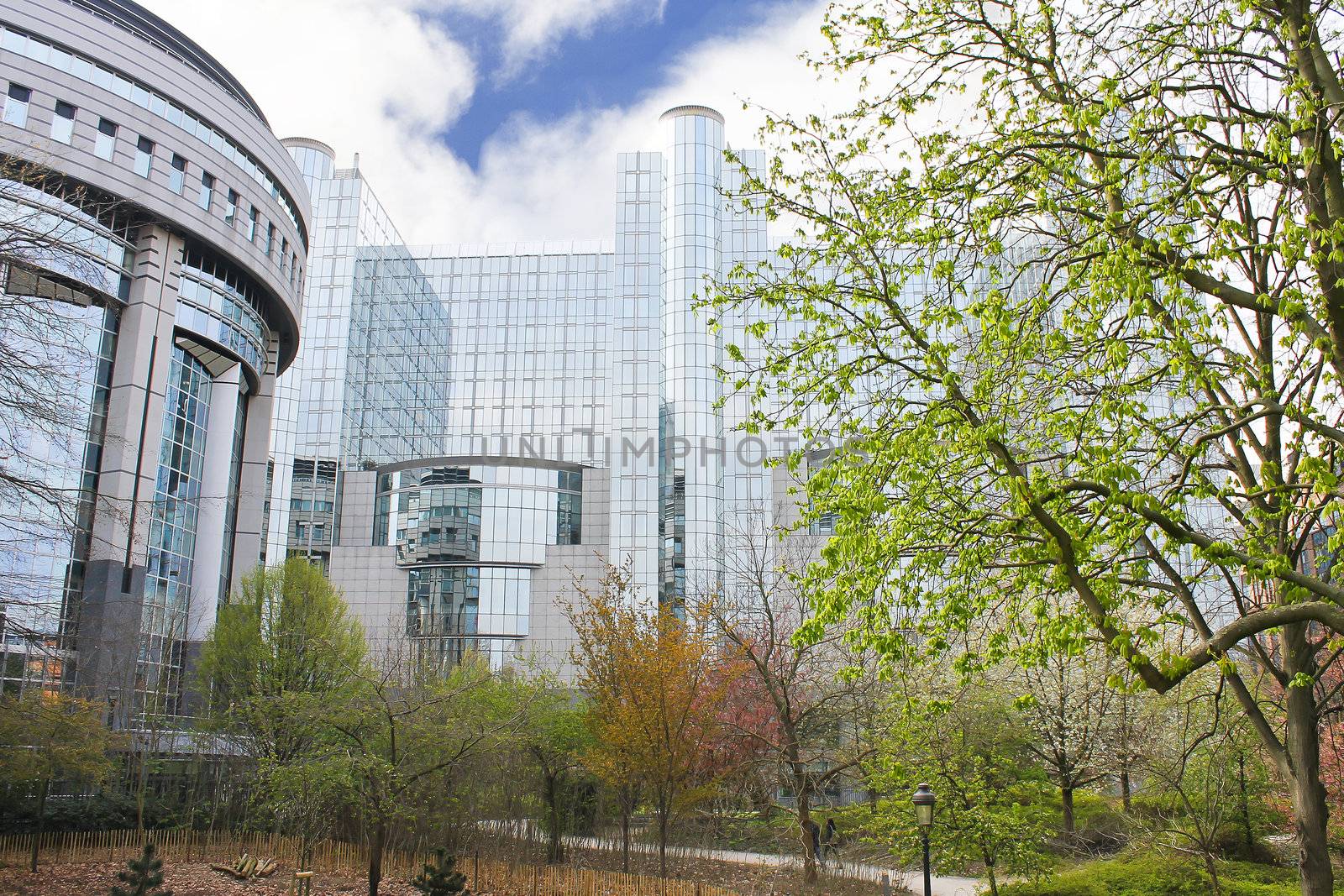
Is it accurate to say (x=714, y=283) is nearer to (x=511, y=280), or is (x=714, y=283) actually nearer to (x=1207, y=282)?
(x=1207, y=282)

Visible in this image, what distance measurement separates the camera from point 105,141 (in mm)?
42969

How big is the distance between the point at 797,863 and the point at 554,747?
7486mm

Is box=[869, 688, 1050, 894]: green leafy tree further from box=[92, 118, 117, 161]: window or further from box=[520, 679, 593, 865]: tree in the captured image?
box=[92, 118, 117, 161]: window

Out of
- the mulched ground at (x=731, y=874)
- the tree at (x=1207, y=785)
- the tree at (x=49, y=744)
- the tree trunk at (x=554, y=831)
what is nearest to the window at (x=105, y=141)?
the tree at (x=49, y=744)

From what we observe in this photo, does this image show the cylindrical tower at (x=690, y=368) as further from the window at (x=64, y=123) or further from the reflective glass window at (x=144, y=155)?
the window at (x=64, y=123)

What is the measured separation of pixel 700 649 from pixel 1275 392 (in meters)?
17.7

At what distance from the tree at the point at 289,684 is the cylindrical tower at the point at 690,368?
3308cm

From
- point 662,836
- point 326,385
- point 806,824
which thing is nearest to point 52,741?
point 662,836

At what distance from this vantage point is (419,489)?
73.9 metres

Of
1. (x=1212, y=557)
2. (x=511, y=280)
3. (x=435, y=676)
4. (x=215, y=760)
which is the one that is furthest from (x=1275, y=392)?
(x=511, y=280)

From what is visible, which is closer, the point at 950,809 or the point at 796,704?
the point at 950,809

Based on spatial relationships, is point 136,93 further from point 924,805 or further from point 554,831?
point 924,805

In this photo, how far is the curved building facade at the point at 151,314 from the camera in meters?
39.5

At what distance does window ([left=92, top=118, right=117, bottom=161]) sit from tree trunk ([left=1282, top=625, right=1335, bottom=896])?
47.2 metres
